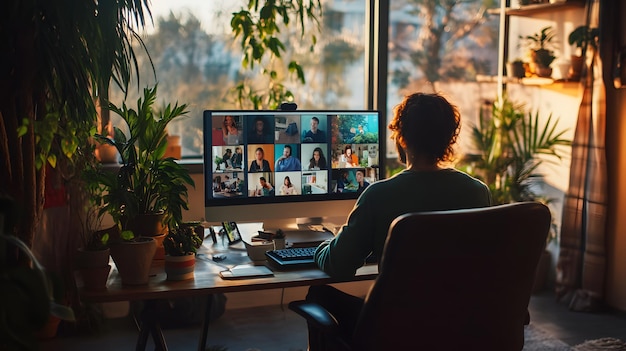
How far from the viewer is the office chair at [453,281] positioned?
1.84 metres

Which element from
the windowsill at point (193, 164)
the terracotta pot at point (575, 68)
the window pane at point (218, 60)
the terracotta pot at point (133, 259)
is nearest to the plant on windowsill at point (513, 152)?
the terracotta pot at point (575, 68)

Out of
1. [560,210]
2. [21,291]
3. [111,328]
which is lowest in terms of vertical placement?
[111,328]

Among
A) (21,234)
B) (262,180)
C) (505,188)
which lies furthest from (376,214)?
(505,188)

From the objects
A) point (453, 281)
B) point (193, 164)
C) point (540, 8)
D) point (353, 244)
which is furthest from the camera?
point (540, 8)

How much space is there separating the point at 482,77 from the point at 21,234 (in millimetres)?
3022

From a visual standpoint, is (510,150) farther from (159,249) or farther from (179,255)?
(179,255)

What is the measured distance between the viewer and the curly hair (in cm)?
Answer: 224

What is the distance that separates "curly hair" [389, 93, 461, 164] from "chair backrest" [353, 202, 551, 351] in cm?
39

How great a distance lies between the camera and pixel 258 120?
2.70 m

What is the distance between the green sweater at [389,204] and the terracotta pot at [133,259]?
0.54 m

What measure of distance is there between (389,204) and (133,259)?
2.51 ft

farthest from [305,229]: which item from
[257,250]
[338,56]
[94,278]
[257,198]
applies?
[338,56]

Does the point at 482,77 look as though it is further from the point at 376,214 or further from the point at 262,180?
the point at 376,214

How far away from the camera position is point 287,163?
8.99 ft
